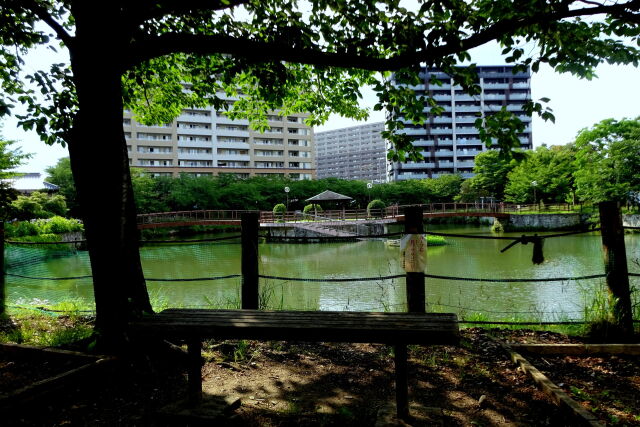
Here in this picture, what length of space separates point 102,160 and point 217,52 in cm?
113

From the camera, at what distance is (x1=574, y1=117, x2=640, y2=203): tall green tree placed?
2250 centimetres

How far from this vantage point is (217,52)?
10.1 ft

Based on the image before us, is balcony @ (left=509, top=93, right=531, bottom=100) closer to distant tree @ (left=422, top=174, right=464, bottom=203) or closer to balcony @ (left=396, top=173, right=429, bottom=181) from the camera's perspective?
balcony @ (left=396, top=173, right=429, bottom=181)

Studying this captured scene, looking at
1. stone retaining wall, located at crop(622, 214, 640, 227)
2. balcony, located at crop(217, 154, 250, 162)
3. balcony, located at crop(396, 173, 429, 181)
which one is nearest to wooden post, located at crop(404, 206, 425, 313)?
stone retaining wall, located at crop(622, 214, 640, 227)

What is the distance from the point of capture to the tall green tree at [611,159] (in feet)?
73.8

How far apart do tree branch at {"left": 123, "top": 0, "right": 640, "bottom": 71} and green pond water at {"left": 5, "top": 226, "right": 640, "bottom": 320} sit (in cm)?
216

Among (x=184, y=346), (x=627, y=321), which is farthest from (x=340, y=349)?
(x=627, y=321)

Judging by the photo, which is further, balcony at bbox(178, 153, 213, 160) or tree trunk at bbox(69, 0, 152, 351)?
balcony at bbox(178, 153, 213, 160)

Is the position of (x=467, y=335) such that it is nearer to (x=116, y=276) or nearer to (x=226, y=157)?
(x=116, y=276)

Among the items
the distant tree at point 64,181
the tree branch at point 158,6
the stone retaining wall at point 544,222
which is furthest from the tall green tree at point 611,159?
the distant tree at point 64,181

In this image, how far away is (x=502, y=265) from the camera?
501 inches

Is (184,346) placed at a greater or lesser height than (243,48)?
lesser

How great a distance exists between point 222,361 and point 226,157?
53658 mm

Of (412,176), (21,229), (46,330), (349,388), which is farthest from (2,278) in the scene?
(412,176)
